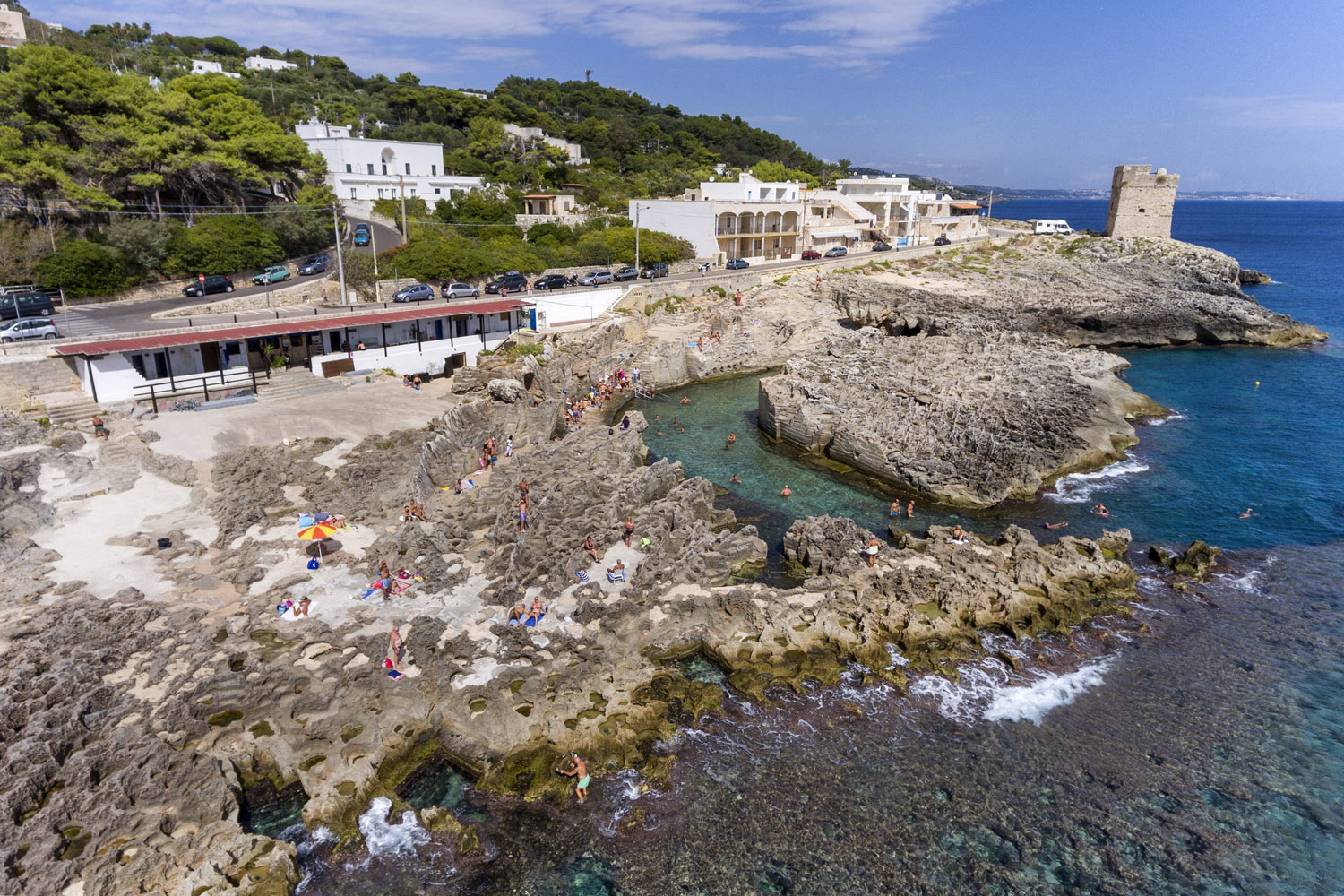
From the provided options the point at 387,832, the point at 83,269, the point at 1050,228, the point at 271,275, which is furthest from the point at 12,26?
the point at 1050,228

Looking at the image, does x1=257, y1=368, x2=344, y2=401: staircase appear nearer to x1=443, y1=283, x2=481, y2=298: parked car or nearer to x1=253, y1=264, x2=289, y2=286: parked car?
x1=443, y1=283, x2=481, y2=298: parked car

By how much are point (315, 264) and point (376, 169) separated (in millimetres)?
23679

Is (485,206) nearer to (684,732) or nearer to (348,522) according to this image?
(348,522)

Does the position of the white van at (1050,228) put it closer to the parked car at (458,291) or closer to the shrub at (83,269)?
the parked car at (458,291)

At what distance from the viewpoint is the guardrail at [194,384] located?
33.2 meters

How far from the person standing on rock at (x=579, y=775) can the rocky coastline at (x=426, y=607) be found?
0.40m

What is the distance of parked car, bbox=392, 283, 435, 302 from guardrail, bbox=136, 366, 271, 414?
1145cm

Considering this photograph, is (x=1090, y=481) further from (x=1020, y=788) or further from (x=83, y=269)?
(x=83, y=269)

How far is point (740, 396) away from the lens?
45.8 metres

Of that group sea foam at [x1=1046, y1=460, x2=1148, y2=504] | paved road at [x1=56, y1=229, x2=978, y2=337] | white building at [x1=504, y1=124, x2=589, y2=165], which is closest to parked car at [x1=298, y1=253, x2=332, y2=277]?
paved road at [x1=56, y1=229, x2=978, y2=337]

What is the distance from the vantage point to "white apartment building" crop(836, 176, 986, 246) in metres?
91.0

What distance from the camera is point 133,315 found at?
130 ft

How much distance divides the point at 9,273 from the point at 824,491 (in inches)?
1755

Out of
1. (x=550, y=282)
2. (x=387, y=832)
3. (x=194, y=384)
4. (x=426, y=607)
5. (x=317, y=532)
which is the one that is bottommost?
(x=387, y=832)
